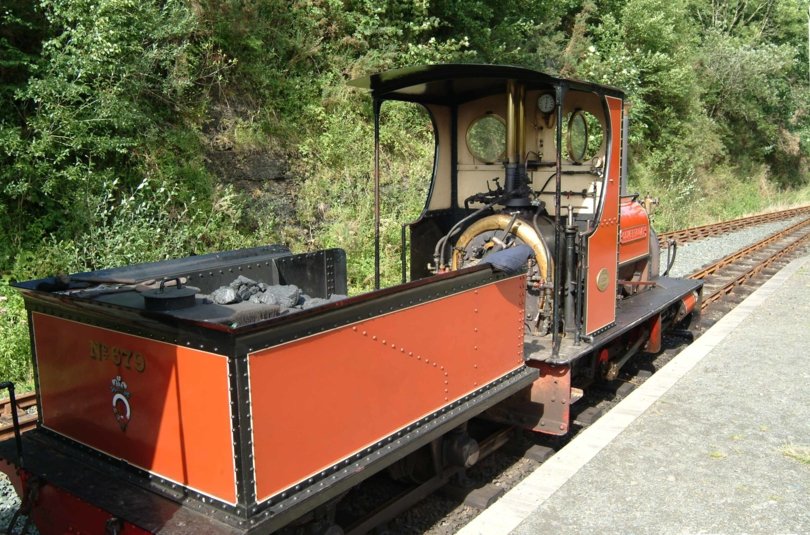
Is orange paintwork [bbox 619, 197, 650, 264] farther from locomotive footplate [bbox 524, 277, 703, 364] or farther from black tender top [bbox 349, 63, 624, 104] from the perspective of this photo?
black tender top [bbox 349, 63, 624, 104]

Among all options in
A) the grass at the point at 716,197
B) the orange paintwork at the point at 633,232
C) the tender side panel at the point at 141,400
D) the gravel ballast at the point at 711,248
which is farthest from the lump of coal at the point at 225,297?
the grass at the point at 716,197

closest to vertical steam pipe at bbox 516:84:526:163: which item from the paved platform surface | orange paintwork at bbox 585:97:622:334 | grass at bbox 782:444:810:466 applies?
orange paintwork at bbox 585:97:622:334

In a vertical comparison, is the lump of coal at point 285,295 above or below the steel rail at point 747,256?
above

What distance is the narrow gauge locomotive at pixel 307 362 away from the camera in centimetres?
280

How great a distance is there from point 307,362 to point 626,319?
4.04 metres

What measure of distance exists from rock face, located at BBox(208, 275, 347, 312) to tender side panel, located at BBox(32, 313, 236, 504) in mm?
636

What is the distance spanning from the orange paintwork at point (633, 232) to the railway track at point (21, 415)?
533 centimetres

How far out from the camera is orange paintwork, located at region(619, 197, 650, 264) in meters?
6.66

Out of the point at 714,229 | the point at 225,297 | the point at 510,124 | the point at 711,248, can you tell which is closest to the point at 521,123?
the point at 510,124

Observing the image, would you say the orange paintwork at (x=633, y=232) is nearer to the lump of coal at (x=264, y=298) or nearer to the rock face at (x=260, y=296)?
the rock face at (x=260, y=296)

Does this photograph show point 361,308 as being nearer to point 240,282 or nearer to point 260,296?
point 260,296

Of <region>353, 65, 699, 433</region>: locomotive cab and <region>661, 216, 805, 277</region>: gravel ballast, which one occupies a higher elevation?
<region>353, 65, 699, 433</region>: locomotive cab

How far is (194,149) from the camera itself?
9391 mm

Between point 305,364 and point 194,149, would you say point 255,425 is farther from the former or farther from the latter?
point 194,149
